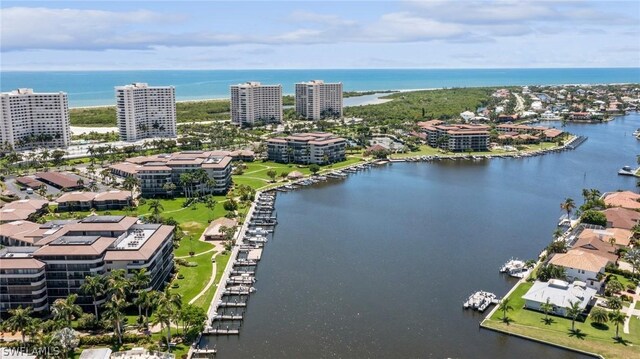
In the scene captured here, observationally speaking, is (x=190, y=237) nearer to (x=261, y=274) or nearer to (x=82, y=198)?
(x=261, y=274)

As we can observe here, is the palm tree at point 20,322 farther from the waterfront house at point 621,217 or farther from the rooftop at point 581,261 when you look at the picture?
the waterfront house at point 621,217

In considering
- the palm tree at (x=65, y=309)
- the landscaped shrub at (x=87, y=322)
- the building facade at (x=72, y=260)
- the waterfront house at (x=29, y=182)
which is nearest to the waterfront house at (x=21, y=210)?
the waterfront house at (x=29, y=182)

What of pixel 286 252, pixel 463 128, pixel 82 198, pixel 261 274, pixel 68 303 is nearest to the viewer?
pixel 68 303

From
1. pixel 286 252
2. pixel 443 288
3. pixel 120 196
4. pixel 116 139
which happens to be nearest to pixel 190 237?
pixel 286 252

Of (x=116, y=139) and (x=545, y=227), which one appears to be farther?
(x=116, y=139)

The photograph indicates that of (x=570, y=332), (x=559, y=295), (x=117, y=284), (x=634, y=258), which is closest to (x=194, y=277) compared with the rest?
(x=117, y=284)

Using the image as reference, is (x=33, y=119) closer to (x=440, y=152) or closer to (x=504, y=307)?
(x=440, y=152)
